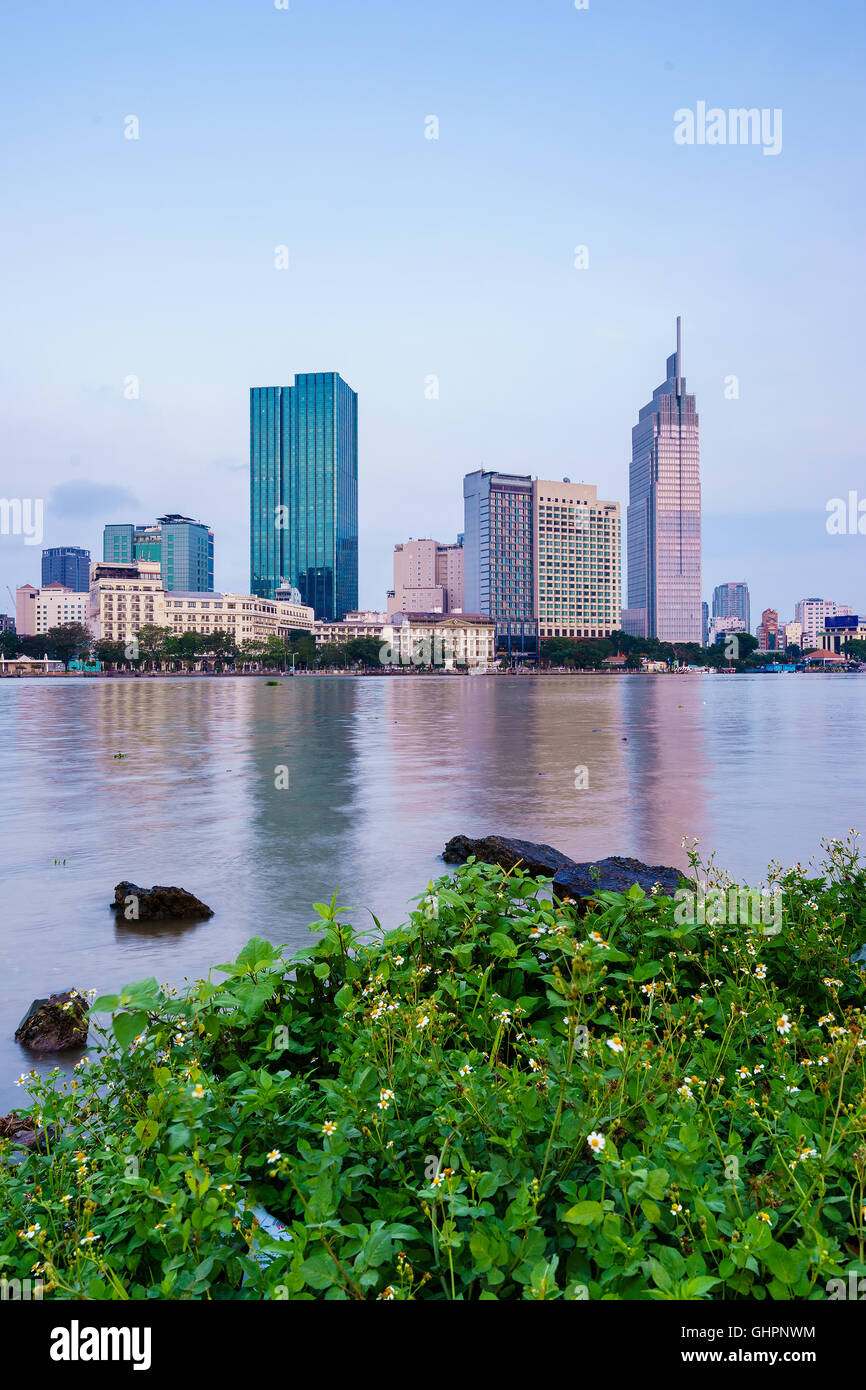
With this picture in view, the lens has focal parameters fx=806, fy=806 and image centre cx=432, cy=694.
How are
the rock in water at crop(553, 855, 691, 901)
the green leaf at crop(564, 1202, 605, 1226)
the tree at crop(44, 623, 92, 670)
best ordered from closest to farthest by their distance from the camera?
1. the green leaf at crop(564, 1202, 605, 1226)
2. the rock in water at crop(553, 855, 691, 901)
3. the tree at crop(44, 623, 92, 670)

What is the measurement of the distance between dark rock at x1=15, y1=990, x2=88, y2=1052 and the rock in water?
150 inches

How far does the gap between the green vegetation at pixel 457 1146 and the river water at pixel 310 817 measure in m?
2.16

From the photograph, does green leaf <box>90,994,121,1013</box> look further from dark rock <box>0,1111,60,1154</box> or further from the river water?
the river water

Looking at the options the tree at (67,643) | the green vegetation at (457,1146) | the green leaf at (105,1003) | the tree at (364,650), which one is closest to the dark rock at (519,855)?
the green vegetation at (457,1146)

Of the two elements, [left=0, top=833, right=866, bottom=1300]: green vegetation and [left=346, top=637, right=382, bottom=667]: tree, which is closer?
[left=0, top=833, right=866, bottom=1300]: green vegetation

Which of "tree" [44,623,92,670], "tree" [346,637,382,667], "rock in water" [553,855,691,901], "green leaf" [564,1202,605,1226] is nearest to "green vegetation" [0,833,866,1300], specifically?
"green leaf" [564,1202,605,1226]

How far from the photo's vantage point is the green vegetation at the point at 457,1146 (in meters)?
2.52

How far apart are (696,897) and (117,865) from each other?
828 centimetres

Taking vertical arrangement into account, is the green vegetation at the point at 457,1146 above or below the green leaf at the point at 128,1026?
below

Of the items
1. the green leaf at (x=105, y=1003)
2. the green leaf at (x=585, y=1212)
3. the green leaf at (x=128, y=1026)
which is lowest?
the green leaf at (x=585, y=1212)

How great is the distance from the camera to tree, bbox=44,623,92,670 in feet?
609

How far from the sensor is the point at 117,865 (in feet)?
35.9

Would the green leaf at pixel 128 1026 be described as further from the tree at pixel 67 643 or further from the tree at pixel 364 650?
the tree at pixel 67 643

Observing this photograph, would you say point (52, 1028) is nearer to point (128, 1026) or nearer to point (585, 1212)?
point (128, 1026)
